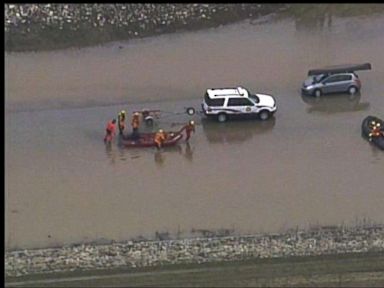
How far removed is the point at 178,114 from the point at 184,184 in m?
5.63

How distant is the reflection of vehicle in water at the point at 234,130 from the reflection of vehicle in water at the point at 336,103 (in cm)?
208

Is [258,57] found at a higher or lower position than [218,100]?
higher

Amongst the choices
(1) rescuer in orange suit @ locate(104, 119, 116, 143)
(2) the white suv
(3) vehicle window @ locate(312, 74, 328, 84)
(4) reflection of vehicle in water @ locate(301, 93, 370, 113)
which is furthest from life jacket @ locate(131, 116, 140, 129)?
(3) vehicle window @ locate(312, 74, 328, 84)

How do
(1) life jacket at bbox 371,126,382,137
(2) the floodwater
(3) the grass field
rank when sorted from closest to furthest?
(3) the grass field < (2) the floodwater < (1) life jacket at bbox 371,126,382,137

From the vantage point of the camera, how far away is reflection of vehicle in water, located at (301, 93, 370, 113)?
34.1 m

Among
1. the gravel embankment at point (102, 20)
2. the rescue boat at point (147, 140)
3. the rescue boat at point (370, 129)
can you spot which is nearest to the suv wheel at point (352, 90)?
the rescue boat at point (370, 129)

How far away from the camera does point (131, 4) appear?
140 feet

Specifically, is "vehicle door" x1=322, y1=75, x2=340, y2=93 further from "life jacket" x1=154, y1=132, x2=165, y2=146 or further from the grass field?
the grass field

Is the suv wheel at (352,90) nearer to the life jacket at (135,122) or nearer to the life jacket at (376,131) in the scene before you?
the life jacket at (376,131)

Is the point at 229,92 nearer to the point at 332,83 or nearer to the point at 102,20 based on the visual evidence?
the point at 332,83

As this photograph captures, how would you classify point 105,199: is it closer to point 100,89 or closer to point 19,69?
point 100,89

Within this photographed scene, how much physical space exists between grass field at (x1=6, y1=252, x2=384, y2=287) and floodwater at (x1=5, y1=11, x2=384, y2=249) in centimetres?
194

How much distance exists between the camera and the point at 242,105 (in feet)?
108

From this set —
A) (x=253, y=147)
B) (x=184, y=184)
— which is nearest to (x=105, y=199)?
(x=184, y=184)
